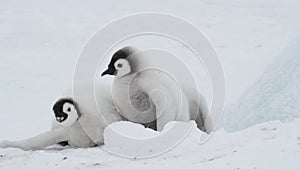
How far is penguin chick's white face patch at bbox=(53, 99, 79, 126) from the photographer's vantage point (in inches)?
121

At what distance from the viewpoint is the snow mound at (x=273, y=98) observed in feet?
9.84

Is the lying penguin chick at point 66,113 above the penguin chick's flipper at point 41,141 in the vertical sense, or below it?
above

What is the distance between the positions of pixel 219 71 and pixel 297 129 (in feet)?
5.29

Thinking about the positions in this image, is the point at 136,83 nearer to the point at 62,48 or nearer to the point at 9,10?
the point at 62,48

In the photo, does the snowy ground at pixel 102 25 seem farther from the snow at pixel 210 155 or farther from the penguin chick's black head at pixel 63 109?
the penguin chick's black head at pixel 63 109

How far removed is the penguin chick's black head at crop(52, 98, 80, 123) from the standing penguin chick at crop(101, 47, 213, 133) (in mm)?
261

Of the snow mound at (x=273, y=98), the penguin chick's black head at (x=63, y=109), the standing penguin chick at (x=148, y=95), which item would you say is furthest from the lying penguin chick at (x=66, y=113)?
the snow mound at (x=273, y=98)

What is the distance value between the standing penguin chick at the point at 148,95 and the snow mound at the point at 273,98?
0.58 ft

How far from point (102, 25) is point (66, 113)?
170 inches

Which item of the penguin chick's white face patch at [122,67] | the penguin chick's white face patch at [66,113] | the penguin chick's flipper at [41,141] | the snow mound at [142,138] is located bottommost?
the penguin chick's flipper at [41,141]

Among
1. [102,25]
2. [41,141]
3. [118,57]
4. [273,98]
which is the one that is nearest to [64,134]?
[41,141]

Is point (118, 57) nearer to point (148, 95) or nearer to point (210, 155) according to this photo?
point (148, 95)

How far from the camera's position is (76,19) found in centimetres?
774

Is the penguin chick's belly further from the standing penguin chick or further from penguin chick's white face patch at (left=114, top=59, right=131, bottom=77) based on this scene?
penguin chick's white face patch at (left=114, top=59, right=131, bottom=77)
